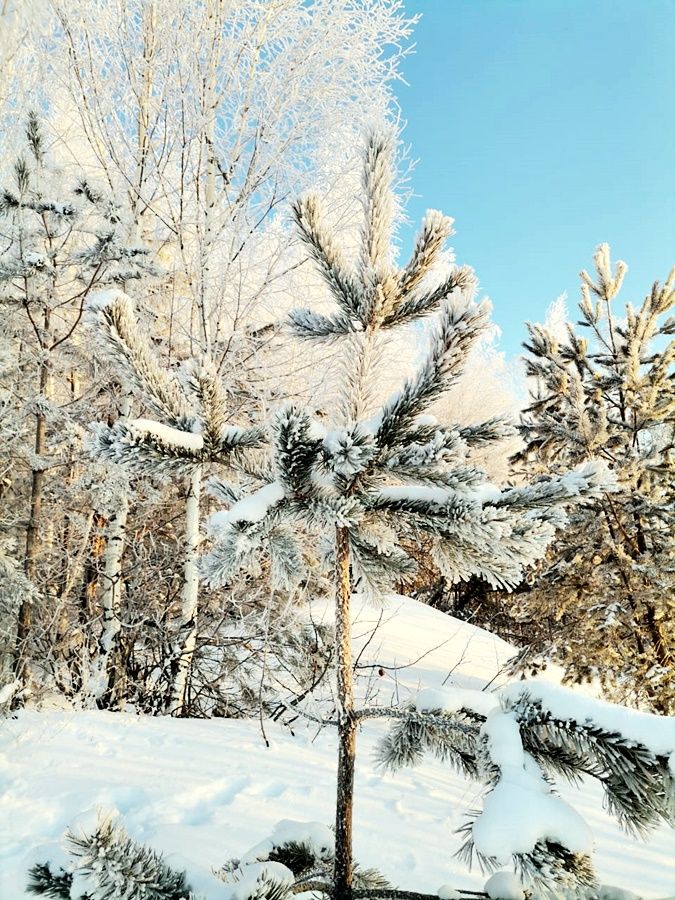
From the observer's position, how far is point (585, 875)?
0.73 m

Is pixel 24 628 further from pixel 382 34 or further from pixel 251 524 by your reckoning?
pixel 382 34

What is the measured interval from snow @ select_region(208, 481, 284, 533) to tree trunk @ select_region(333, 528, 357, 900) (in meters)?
0.23

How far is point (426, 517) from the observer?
3.23ft

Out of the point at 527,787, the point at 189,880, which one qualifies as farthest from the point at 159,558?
the point at 527,787

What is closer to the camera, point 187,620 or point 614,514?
point 187,620

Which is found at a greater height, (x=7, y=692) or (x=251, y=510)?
(x=251, y=510)

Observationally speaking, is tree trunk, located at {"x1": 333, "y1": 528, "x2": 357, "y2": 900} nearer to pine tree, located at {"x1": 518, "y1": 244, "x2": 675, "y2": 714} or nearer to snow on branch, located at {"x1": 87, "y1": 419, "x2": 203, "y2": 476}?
snow on branch, located at {"x1": 87, "y1": 419, "x2": 203, "y2": 476}

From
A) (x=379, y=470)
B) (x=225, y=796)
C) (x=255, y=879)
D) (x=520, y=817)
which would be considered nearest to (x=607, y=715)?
(x=520, y=817)

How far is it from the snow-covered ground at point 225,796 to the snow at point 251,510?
4.47 ft

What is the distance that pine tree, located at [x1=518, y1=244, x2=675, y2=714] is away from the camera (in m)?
4.62

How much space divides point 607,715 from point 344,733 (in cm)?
52

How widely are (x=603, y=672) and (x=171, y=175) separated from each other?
6182 mm

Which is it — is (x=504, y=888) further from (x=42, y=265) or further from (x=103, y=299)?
(x=42, y=265)

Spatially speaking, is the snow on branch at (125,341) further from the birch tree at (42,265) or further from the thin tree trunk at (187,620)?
the thin tree trunk at (187,620)
